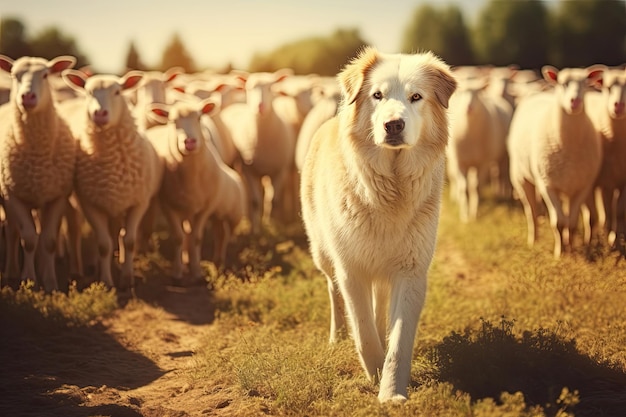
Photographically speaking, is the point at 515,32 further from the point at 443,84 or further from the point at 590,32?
the point at 443,84

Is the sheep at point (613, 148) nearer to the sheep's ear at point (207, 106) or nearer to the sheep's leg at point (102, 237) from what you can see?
the sheep's ear at point (207, 106)

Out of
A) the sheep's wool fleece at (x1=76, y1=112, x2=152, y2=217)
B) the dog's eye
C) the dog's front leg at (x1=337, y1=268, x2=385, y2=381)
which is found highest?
the dog's eye

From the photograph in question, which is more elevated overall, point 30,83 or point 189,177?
point 30,83

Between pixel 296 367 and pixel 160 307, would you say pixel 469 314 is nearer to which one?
pixel 296 367

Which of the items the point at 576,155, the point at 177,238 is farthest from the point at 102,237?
the point at 576,155

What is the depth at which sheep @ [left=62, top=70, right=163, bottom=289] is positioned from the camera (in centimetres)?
860

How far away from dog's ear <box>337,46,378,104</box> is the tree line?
6.16 metres

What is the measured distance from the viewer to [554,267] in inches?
331

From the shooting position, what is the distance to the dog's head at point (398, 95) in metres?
5.08

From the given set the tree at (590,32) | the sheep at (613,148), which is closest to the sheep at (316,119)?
the sheep at (613,148)

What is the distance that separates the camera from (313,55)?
24.3m

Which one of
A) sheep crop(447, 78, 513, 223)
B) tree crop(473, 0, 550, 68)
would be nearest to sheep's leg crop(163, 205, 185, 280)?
sheep crop(447, 78, 513, 223)

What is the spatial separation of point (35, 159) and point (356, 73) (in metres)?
4.28

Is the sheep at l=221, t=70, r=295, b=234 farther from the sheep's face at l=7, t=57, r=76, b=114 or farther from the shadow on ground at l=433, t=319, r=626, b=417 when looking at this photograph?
the shadow on ground at l=433, t=319, r=626, b=417
